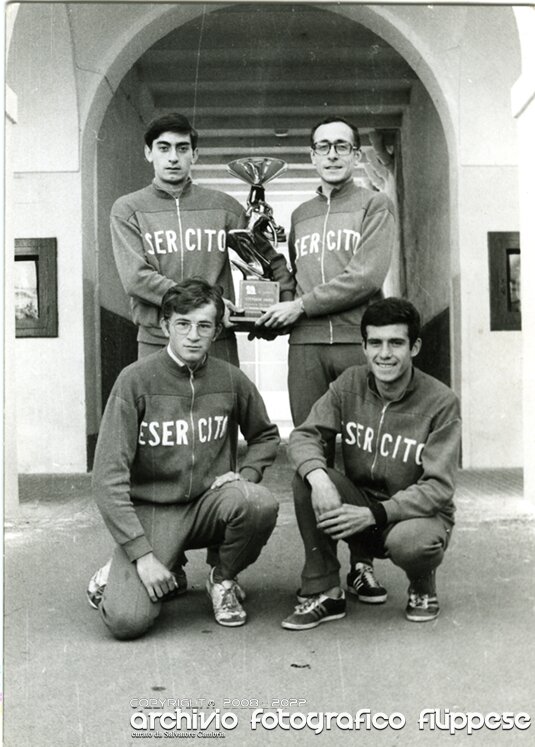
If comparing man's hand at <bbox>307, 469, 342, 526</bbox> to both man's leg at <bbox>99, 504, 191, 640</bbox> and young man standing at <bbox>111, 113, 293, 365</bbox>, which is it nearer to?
man's leg at <bbox>99, 504, 191, 640</bbox>

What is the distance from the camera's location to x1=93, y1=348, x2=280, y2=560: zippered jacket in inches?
79.9

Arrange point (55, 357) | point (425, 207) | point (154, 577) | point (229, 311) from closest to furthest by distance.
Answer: point (154, 577) < point (55, 357) < point (229, 311) < point (425, 207)

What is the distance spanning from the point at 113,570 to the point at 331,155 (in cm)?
135

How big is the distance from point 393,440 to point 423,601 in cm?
43

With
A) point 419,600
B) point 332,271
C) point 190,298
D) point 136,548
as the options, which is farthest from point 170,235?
point 419,600

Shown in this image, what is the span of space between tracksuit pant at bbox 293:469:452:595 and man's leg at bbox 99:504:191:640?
1.07ft

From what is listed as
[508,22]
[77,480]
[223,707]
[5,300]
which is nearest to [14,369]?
[5,300]

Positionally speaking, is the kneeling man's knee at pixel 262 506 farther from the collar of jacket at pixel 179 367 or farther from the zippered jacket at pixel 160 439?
the collar of jacket at pixel 179 367

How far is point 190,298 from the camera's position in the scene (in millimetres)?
2055

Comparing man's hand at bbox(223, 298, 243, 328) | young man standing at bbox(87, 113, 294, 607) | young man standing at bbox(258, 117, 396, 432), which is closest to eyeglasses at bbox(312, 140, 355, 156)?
young man standing at bbox(258, 117, 396, 432)

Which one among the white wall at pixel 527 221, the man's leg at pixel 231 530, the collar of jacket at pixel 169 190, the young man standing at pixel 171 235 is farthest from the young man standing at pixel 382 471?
the collar of jacket at pixel 169 190

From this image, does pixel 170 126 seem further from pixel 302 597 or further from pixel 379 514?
pixel 302 597

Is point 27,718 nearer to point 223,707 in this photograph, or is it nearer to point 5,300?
point 223,707

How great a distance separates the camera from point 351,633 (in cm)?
196
